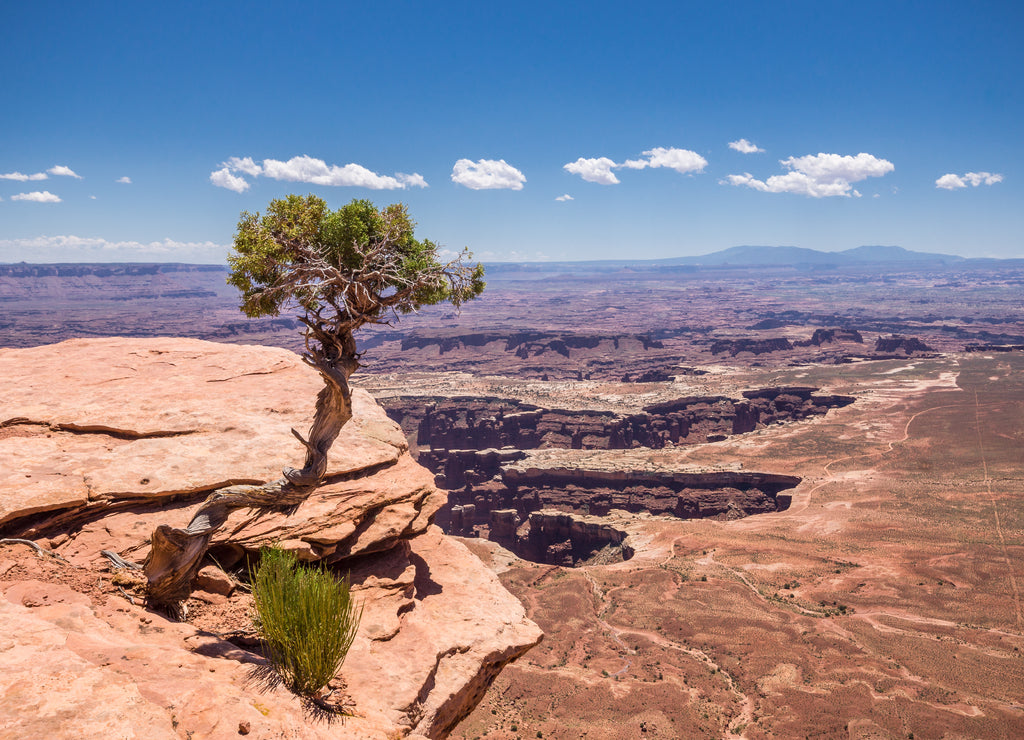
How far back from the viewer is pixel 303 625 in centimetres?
788

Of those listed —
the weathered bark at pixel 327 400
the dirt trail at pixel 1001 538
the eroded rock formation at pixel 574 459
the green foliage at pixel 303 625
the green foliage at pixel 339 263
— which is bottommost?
the eroded rock formation at pixel 574 459

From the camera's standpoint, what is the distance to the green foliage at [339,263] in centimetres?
1005

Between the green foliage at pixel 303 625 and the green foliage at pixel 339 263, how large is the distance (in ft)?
13.8

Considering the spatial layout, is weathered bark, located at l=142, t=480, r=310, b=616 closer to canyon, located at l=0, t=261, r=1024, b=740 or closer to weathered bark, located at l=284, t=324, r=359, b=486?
canyon, located at l=0, t=261, r=1024, b=740

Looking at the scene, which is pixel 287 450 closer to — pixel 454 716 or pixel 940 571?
pixel 454 716

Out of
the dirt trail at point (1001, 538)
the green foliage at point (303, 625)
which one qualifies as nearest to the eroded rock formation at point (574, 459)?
the dirt trail at point (1001, 538)

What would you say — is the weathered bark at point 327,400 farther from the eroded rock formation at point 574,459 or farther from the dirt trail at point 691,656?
the eroded rock formation at point 574,459

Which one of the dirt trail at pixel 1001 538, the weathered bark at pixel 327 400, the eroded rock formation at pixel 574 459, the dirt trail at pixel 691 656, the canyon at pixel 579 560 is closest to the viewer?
the canyon at pixel 579 560

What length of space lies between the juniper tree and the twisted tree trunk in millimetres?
16

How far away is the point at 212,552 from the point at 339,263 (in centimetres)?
587

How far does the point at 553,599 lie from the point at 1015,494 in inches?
1599

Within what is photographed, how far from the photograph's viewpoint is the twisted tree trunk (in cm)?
969

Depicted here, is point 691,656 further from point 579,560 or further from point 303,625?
point 303,625

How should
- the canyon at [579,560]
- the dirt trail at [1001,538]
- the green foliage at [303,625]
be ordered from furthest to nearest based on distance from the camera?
1. the dirt trail at [1001,538]
2. the canyon at [579,560]
3. the green foliage at [303,625]
